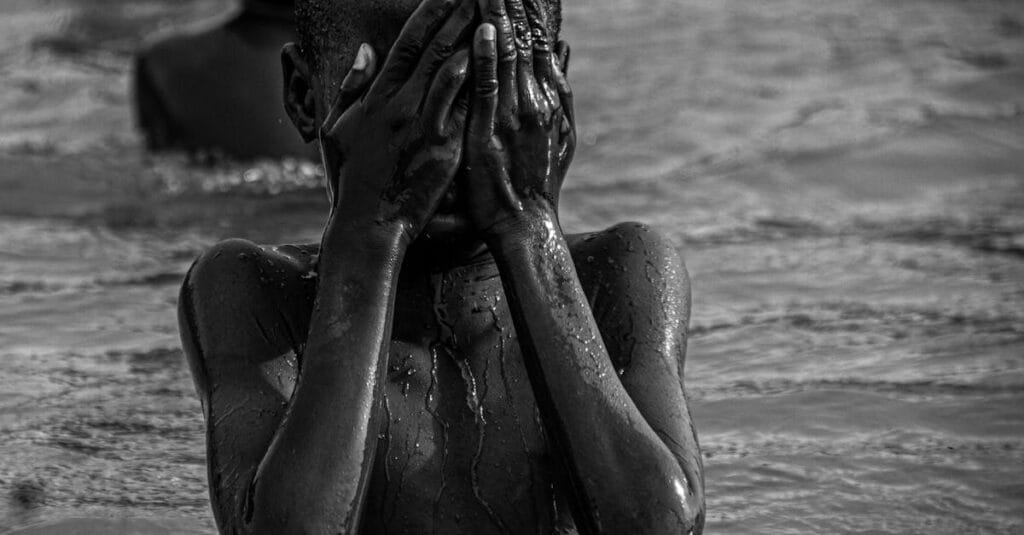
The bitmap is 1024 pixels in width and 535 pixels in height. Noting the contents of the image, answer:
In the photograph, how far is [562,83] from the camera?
120 inches

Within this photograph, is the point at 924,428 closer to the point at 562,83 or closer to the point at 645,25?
the point at 562,83

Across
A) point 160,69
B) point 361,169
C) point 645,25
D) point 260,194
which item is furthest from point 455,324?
point 645,25

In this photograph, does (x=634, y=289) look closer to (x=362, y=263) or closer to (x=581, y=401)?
(x=581, y=401)

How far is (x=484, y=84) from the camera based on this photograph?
295 centimetres

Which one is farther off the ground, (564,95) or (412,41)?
(412,41)

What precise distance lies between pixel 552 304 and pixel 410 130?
39 centimetres

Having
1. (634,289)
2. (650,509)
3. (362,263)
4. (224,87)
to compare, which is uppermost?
(362,263)

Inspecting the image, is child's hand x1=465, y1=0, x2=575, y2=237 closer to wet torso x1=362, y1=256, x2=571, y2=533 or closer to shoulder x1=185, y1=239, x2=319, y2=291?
wet torso x1=362, y1=256, x2=571, y2=533

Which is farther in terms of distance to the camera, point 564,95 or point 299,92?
point 299,92

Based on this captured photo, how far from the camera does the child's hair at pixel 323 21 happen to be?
A: 3.17 m

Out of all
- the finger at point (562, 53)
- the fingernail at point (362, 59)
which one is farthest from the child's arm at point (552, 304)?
the fingernail at point (362, 59)

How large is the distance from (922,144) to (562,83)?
216 inches

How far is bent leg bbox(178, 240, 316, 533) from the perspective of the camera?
3000 millimetres

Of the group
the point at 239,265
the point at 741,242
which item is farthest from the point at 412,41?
the point at 741,242
